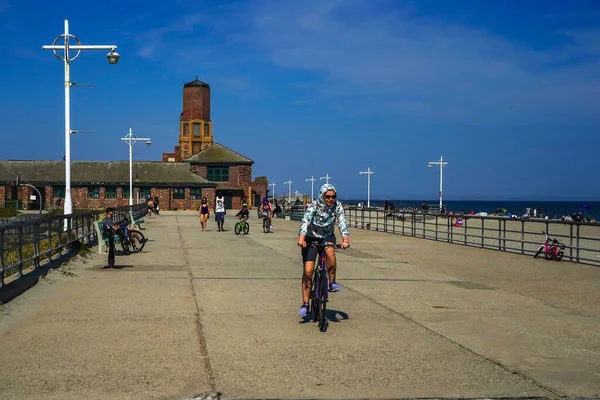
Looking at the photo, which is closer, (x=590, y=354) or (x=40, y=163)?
(x=590, y=354)

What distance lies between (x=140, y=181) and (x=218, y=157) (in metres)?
11.2

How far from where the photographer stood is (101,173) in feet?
285

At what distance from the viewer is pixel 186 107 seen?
4023 inches

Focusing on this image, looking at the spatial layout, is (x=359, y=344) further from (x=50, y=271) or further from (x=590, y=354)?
(x=50, y=271)

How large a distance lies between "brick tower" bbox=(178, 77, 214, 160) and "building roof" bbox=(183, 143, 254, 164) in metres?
6.84

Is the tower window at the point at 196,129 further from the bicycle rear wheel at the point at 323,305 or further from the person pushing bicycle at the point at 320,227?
the bicycle rear wheel at the point at 323,305

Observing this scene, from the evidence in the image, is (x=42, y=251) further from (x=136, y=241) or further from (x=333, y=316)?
(x=333, y=316)

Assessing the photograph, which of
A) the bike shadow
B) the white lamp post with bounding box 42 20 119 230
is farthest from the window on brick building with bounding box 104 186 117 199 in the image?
the bike shadow

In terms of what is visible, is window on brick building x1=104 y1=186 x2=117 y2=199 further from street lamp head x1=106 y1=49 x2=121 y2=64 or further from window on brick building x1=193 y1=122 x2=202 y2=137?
street lamp head x1=106 y1=49 x2=121 y2=64

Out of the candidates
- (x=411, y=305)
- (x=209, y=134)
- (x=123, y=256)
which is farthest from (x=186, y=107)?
(x=411, y=305)

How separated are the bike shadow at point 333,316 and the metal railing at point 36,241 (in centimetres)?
492

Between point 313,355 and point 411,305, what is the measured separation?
4226 mm

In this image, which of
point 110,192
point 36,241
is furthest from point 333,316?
point 110,192

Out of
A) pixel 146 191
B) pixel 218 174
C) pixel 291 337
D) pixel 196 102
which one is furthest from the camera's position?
pixel 196 102
